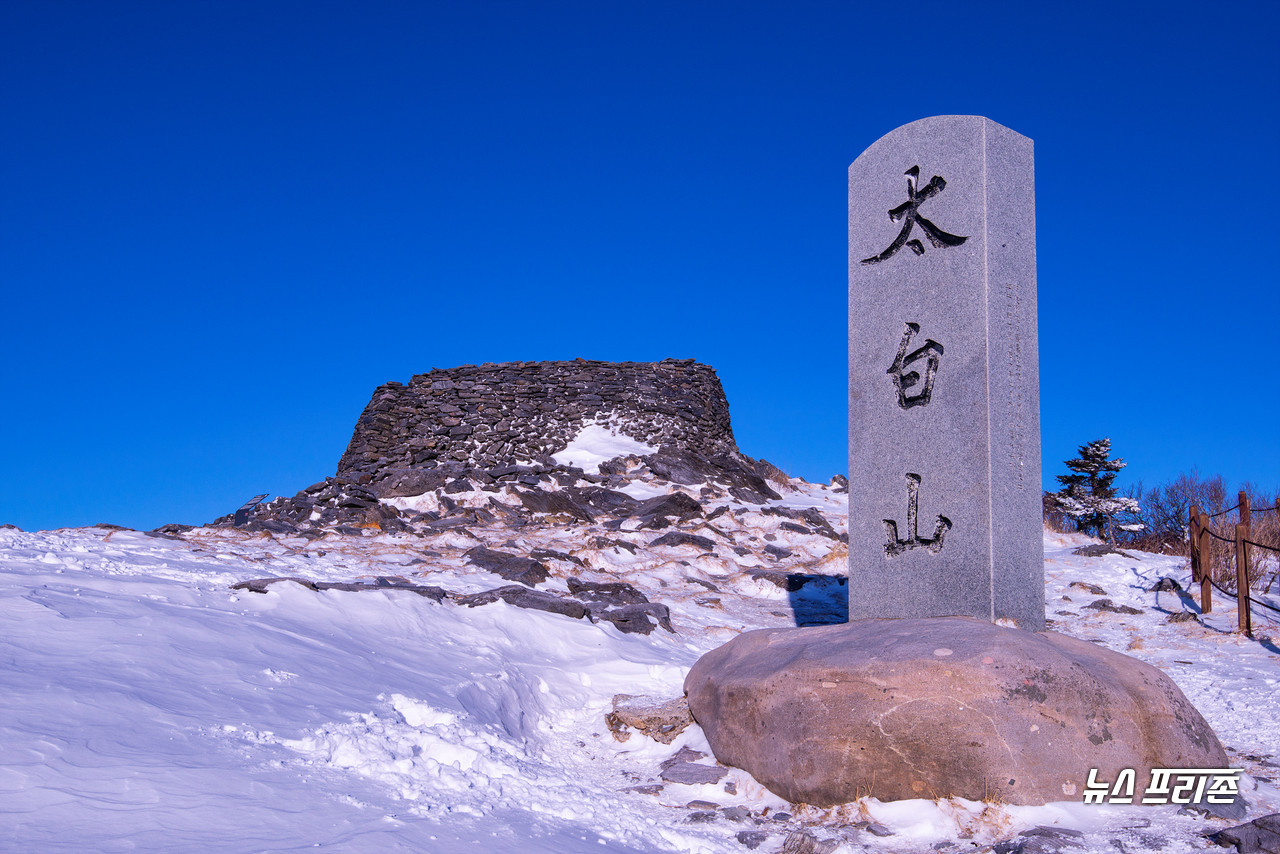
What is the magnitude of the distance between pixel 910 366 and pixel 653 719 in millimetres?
3063

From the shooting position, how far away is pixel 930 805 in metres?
3.23

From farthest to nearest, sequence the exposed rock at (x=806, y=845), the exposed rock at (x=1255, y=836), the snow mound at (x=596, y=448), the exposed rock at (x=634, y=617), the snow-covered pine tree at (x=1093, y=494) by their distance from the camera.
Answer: the snow-covered pine tree at (x=1093, y=494), the snow mound at (x=596, y=448), the exposed rock at (x=634, y=617), the exposed rock at (x=806, y=845), the exposed rock at (x=1255, y=836)

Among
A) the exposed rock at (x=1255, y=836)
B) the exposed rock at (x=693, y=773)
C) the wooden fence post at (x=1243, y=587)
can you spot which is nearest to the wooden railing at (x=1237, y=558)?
the wooden fence post at (x=1243, y=587)

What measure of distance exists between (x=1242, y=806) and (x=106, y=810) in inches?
149

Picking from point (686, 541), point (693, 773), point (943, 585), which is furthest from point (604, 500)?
point (693, 773)

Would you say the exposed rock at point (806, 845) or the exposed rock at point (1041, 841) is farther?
the exposed rock at point (806, 845)

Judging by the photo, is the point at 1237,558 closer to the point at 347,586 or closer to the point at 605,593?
the point at 605,593

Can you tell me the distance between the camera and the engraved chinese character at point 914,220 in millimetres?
5738

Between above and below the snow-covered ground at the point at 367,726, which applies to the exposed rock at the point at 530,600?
above

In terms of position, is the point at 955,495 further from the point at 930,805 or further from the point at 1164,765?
the point at 930,805

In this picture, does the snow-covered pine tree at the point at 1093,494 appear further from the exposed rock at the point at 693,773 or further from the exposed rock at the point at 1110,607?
the exposed rock at the point at 693,773

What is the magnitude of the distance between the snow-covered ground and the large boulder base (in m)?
0.10

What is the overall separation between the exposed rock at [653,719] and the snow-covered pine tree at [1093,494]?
18.7 m

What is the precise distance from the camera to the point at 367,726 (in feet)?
10.8
